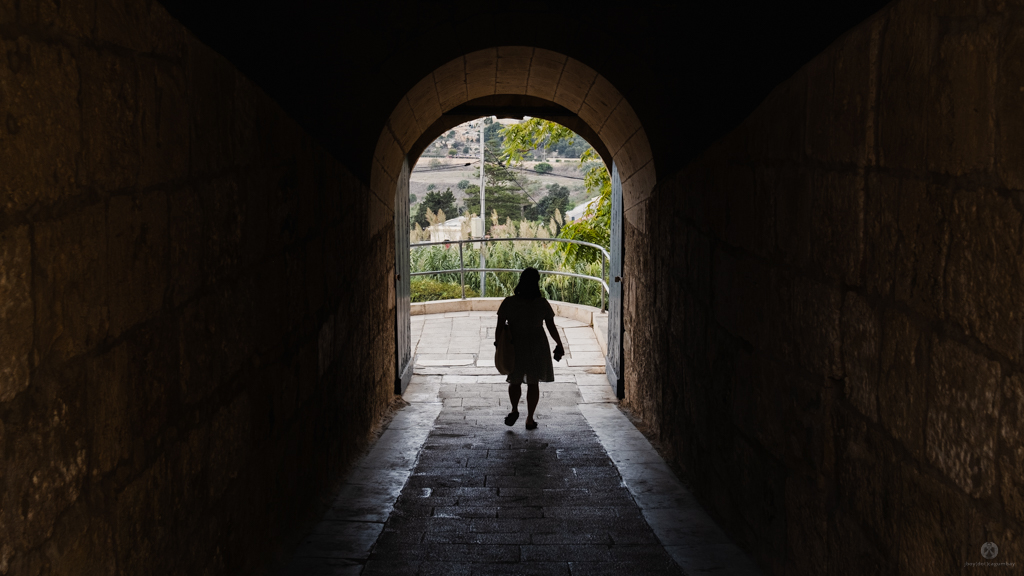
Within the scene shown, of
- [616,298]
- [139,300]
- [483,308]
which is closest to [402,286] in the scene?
[616,298]

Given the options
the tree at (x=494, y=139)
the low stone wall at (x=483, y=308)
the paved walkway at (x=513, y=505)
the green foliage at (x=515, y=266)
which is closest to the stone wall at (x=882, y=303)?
the paved walkway at (x=513, y=505)

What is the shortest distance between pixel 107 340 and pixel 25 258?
1.02ft

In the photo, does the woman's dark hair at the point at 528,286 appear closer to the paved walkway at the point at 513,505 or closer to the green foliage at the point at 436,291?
the paved walkway at the point at 513,505

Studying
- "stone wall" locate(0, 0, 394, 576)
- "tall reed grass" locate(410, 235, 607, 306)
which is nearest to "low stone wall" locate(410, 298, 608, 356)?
"tall reed grass" locate(410, 235, 607, 306)

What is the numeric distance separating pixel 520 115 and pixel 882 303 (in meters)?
6.39

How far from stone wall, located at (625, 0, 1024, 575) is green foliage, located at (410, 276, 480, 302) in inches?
357

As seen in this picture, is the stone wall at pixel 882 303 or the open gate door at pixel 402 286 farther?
the open gate door at pixel 402 286

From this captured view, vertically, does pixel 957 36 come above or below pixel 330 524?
above

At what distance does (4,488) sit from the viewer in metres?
1.17

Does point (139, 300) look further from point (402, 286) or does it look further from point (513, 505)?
point (402, 286)

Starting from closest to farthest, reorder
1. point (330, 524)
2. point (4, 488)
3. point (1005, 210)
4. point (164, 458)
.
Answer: point (4, 488) → point (1005, 210) → point (164, 458) → point (330, 524)

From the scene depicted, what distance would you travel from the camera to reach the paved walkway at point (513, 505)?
9.72 ft

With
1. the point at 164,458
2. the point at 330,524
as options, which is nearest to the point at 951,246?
the point at 164,458

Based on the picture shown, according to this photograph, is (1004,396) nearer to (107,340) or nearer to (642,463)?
(107,340)
